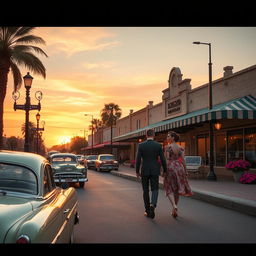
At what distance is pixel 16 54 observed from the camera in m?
21.4

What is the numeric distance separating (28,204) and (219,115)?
53.6 feet

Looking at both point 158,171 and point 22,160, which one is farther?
point 158,171

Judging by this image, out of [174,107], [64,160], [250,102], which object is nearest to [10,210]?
[64,160]

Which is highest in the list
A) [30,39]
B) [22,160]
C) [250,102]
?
[30,39]

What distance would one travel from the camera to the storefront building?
20406mm

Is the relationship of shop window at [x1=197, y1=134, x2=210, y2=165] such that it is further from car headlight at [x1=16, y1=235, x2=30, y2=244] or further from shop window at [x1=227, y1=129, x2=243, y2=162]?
car headlight at [x1=16, y1=235, x2=30, y2=244]

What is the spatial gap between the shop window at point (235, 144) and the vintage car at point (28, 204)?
20.1 meters

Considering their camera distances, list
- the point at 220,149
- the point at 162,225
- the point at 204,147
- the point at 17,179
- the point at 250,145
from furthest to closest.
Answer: the point at 204,147 → the point at 220,149 → the point at 250,145 → the point at 162,225 → the point at 17,179

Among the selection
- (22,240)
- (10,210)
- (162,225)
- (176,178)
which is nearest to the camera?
(22,240)

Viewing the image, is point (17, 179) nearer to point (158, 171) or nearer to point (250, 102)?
point (158, 171)

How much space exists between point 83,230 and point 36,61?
17.0 meters
